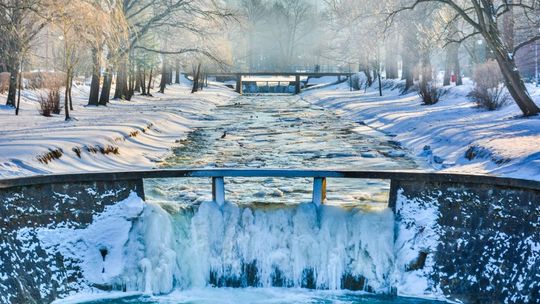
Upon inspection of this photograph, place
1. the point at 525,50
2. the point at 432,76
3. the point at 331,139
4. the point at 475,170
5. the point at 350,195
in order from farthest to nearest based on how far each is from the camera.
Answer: the point at 525,50
the point at 432,76
the point at 331,139
the point at 475,170
the point at 350,195

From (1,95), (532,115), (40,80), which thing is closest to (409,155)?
(532,115)

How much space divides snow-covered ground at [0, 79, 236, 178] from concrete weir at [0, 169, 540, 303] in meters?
3.85

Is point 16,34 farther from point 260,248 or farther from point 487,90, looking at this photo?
point 260,248

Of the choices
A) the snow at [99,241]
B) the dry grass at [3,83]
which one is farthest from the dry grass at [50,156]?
the dry grass at [3,83]

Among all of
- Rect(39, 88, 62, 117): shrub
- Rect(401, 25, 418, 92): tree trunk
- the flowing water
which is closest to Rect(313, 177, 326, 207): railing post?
the flowing water

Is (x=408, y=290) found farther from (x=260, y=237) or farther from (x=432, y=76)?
(x=432, y=76)

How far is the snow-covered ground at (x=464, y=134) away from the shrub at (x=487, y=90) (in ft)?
1.11

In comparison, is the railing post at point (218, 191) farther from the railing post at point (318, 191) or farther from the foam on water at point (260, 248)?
the railing post at point (318, 191)

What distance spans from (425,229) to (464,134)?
1088cm

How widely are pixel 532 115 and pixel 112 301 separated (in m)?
16.0

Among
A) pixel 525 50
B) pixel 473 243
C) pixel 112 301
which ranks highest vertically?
pixel 525 50

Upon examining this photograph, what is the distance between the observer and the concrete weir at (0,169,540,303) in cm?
910

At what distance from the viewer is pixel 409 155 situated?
20.2m

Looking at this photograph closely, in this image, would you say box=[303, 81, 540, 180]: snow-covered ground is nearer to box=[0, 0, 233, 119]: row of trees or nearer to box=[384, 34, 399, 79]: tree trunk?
box=[0, 0, 233, 119]: row of trees
